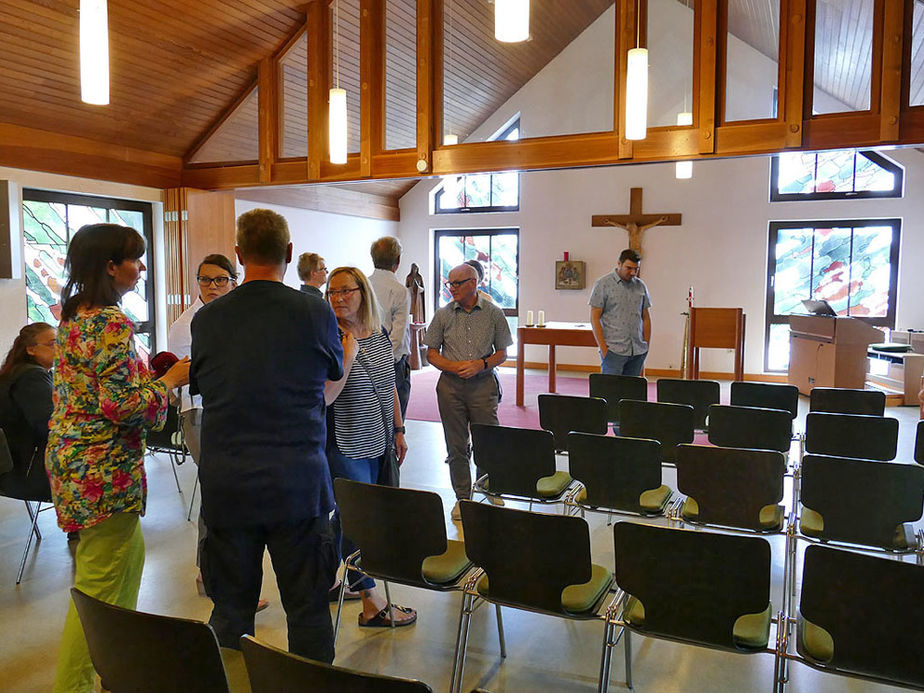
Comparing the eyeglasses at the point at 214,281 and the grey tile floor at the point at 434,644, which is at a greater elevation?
the eyeglasses at the point at 214,281

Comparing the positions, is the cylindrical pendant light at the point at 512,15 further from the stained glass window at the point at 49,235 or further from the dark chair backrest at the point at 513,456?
the stained glass window at the point at 49,235

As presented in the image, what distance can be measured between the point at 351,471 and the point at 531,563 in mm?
908

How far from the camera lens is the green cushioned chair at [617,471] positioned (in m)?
3.18

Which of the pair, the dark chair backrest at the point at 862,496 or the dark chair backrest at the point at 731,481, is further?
the dark chair backrest at the point at 731,481

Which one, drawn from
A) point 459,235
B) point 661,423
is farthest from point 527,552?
point 459,235

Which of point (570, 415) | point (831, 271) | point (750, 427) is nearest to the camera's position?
point (750, 427)

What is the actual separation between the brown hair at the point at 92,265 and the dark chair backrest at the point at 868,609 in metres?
2.11

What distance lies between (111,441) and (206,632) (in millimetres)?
889

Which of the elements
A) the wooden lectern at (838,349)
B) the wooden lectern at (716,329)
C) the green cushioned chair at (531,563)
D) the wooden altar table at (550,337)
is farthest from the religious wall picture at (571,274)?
the green cushioned chair at (531,563)

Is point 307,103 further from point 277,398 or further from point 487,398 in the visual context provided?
point 277,398

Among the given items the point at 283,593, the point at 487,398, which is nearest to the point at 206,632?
the point at 283,593

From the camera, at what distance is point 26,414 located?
3.48 m

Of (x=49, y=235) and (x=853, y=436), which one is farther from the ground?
(x=49, y=235)

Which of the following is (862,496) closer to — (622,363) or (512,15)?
(512,15)
